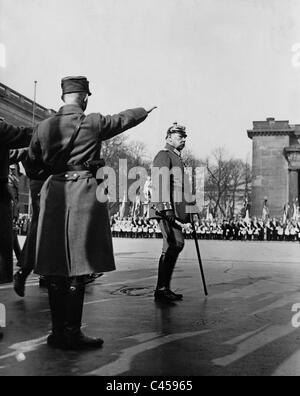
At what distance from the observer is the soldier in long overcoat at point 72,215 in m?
4.03

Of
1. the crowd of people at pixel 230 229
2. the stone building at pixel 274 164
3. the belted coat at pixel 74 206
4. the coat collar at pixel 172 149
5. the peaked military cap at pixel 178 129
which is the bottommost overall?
the crowd of people at pixel 230 229

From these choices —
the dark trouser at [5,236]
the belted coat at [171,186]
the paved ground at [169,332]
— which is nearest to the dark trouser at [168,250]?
the belted coat at [171,186]

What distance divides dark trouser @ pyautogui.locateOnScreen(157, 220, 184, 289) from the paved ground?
27 cm

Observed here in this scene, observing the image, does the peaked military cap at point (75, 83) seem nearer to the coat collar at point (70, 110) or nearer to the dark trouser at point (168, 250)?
the coat collar at point (70, 110)

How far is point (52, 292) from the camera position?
13.5ft

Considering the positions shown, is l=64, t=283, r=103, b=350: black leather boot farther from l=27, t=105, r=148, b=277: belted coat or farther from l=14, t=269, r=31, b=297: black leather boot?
l=14, t=269, r=31, b=297: black leather boot

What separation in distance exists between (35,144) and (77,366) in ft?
5.47

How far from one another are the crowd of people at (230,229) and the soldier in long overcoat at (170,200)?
22912 millimetres

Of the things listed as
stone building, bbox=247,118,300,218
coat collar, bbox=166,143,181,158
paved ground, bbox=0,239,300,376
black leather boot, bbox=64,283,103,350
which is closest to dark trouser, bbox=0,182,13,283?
paved ground, bbox=0,239,300,376

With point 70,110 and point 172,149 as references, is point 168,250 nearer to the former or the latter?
point 172,149

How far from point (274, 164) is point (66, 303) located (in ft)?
167

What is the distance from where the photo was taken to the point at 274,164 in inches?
2099

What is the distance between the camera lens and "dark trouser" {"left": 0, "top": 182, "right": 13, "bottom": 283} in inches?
176

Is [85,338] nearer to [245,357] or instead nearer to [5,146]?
[245,357]
